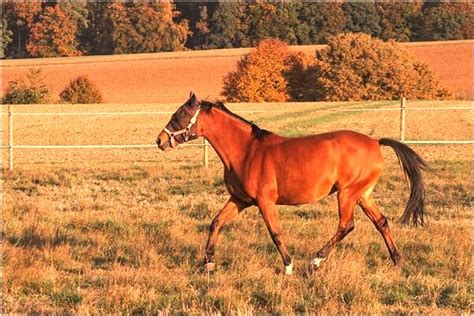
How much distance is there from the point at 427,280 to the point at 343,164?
1.52m

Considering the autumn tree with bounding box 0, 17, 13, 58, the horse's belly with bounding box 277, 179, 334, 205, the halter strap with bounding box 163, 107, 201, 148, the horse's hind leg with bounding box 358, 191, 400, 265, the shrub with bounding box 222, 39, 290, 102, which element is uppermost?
the autumn tree with bounding box 0, 17, 13, 58

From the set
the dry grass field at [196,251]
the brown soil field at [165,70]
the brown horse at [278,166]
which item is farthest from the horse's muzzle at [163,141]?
the brown soil field at [165,70]

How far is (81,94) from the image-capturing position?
57875 mm

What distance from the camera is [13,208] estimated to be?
10945 mm

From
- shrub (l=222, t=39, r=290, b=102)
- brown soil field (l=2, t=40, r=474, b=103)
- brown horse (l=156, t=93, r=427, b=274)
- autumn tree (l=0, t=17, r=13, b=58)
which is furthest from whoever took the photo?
brown soil field (l=2, t=40, r=474, b=103)

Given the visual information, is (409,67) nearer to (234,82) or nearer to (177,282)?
(234,82)

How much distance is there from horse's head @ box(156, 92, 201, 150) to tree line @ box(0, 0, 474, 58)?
54.9 meters

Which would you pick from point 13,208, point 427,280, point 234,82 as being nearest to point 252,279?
point 427,280

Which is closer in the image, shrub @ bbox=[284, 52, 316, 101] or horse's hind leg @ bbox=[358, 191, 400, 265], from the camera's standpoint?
horse's hind leg @ bbox=[358, 191, 400, 265]

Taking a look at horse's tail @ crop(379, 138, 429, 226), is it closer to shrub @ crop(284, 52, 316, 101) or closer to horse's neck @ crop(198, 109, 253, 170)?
horse's neck @ crop(198, 109, 253, 170)

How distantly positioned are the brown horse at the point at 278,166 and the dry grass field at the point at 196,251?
0.46m

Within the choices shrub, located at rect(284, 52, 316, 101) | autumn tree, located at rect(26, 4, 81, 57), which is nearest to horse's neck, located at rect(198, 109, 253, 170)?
shrub, located at rect(284, 52, 316, 101)

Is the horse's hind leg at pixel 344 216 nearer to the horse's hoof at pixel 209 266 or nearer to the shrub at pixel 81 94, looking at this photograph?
the horse's hoof at pixel 209 266

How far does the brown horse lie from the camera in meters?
7.06
